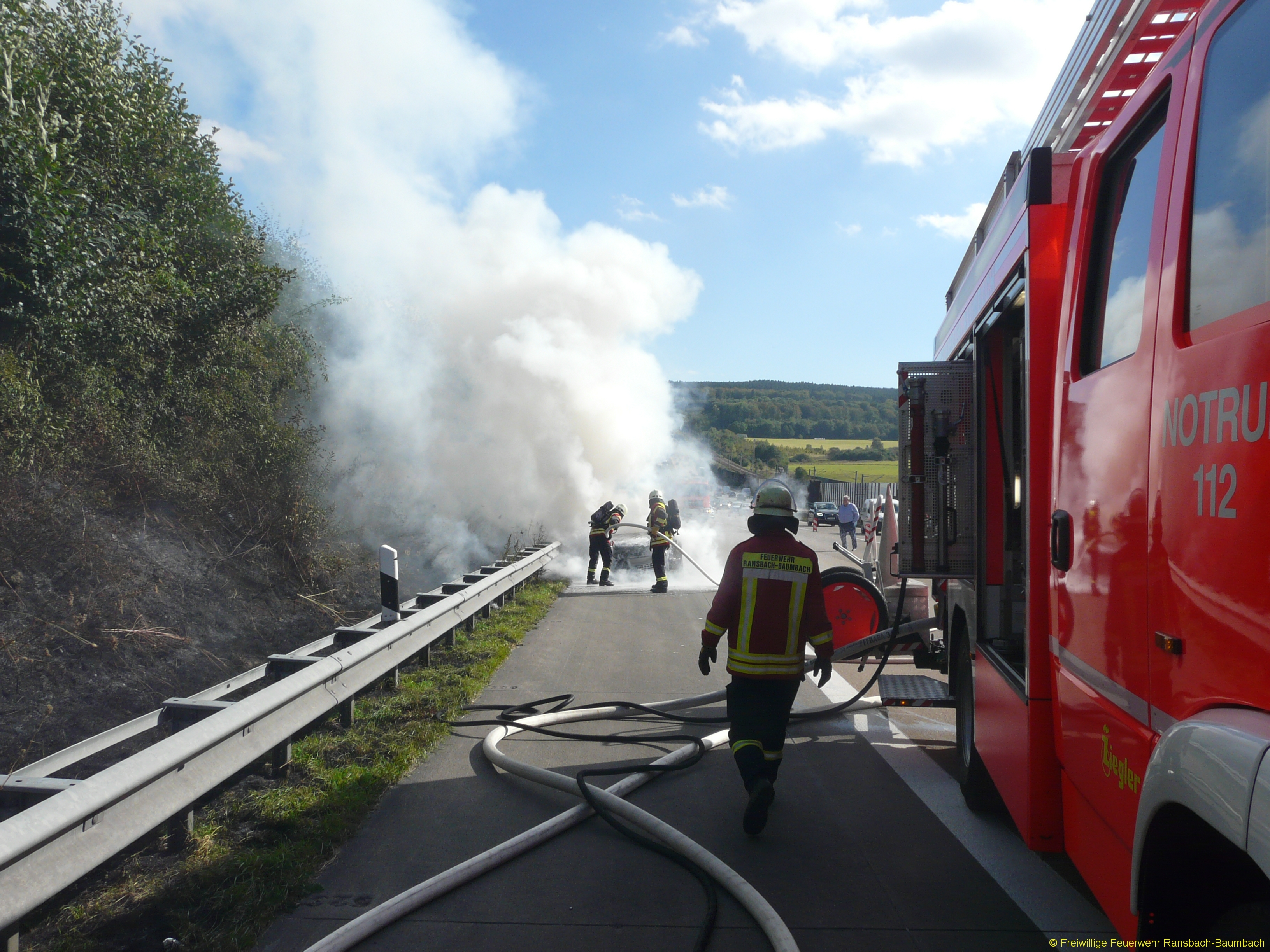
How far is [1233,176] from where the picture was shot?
73.5 inches

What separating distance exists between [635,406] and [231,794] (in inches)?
863

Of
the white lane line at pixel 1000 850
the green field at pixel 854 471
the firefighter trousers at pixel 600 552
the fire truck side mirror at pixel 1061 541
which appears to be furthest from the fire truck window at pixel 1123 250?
the green field at pixel 854 471

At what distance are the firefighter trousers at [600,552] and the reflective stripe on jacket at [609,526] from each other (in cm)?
8

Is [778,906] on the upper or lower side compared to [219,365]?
lower

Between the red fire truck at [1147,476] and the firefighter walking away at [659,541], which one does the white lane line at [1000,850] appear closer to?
the red fire truck at [1147,476]

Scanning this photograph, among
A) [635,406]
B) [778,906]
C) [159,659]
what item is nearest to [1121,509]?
[778,906]

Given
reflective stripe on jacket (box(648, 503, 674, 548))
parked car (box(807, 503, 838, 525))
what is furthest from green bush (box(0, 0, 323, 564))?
parked car (box(807, 503, 838, 525))

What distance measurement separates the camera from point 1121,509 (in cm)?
230

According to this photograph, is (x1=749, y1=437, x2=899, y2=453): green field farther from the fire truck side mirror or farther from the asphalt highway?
the fire truck side mirror

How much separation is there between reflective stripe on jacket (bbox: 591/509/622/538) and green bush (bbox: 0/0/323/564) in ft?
16.0

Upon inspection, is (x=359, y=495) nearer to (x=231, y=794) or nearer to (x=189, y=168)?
(x=189, y=168)

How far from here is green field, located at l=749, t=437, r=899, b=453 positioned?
339ft

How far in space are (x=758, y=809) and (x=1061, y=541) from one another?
2.21 meters

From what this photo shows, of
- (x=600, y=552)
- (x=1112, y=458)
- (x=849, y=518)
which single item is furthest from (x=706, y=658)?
(x=849, y=518)
